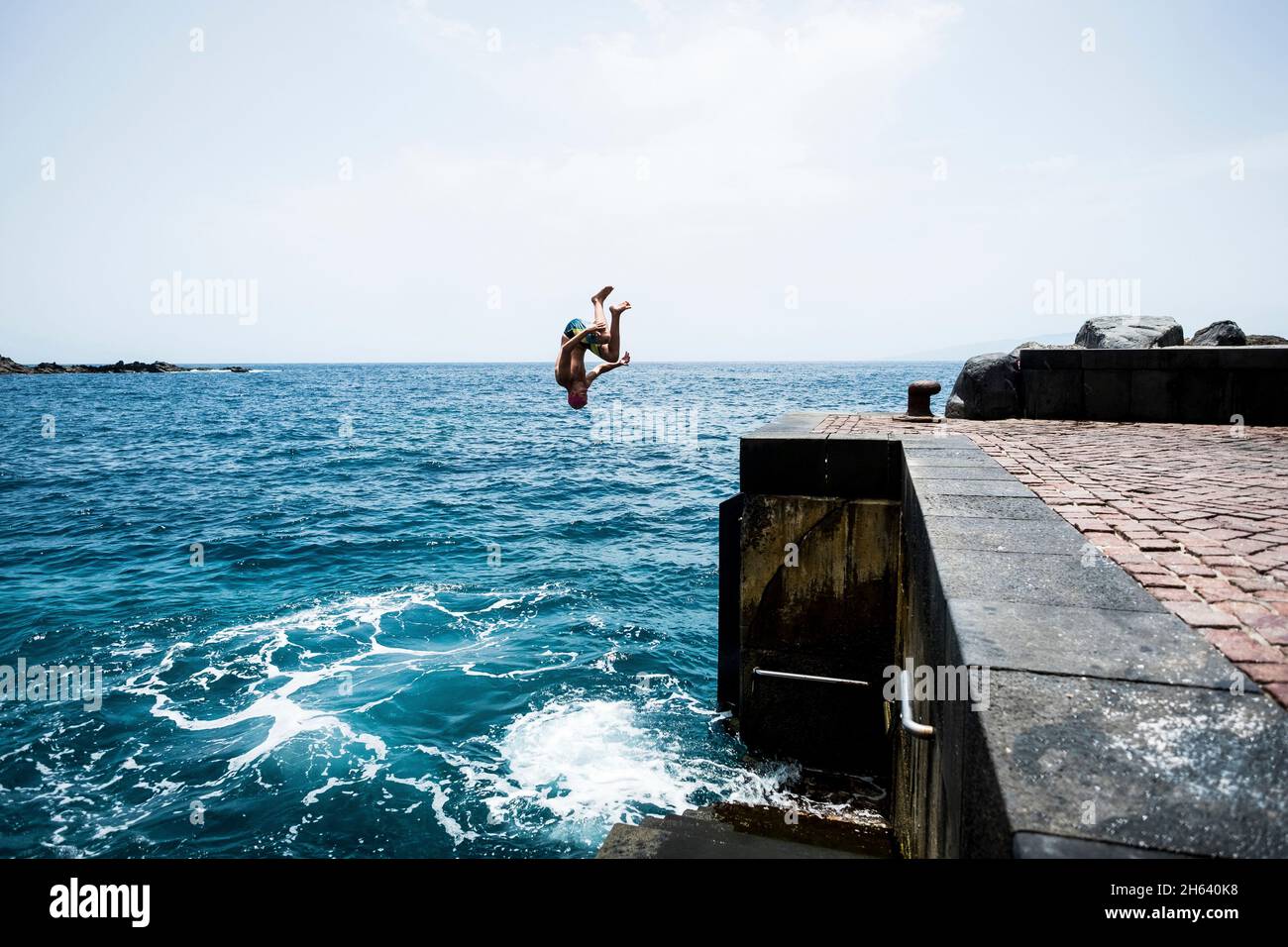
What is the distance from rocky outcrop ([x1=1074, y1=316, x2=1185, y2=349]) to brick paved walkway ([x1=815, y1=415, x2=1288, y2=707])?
1.86 metres

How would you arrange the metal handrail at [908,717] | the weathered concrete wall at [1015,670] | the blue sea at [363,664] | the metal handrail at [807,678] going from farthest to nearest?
the blue sea at [363,664] < the metal handrail at [807,678] < the metal handrail at [908,717] < the weathered concrete wall at [1015,670]

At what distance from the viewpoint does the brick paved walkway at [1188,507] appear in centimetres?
275

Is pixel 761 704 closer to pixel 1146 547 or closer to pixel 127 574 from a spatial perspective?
pixel 1146 547

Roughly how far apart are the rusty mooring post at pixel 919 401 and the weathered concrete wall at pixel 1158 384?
1756mm

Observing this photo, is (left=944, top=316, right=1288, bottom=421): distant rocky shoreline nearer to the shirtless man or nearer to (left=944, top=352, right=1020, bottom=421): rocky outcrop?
(left=944, top=352, right=1020, bottom=421): rocky outcrop

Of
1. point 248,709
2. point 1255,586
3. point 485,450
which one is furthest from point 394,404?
point 1255,586

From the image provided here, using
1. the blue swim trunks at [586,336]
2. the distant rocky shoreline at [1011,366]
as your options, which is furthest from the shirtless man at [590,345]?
the distant rocky shoreline at [1011,366]

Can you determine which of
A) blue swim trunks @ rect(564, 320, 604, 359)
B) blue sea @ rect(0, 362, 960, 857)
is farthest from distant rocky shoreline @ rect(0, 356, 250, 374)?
blue swim trunks @ rect(564, 320, 604, 359)

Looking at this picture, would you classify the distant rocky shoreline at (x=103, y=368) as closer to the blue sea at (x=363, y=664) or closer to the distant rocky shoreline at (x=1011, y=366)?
the blue sea at (x=363, y=664)

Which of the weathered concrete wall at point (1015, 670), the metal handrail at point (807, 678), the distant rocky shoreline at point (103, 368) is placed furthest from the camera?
the distant rocky shoreline at point (103, 368)

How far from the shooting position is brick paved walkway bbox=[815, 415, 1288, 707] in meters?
2.75

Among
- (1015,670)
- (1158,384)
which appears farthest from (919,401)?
(1015,670)

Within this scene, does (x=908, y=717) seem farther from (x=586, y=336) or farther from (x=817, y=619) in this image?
(x=586, y=336)

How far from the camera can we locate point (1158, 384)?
955 cm
